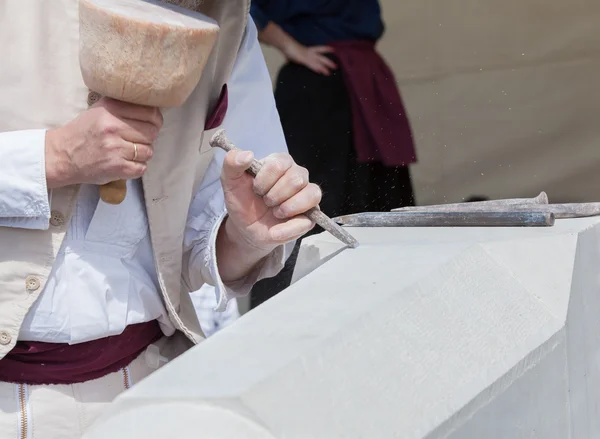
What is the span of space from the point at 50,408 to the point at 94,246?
0.29 m

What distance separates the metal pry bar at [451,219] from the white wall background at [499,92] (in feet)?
7.26

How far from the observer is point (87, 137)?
1.50 m

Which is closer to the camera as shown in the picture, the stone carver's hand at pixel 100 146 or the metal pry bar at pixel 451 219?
the stone carver's hand at pixel 100 146

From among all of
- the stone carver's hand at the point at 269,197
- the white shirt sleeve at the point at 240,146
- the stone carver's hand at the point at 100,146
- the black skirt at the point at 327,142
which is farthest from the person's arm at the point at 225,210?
the black skirt at the point at 327,142

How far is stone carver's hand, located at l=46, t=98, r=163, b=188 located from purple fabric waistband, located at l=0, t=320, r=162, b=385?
0.30 meters

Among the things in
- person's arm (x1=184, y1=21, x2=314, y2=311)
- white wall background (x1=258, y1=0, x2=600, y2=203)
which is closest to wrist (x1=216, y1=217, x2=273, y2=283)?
person's arm (x1=184, y1=21, x2=314, y2=311)

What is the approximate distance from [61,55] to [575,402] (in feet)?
3.44

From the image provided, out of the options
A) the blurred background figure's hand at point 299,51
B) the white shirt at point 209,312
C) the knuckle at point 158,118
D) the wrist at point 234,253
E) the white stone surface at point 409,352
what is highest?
the knuckle at point 158,118

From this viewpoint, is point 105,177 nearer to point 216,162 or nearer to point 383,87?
point 216,162

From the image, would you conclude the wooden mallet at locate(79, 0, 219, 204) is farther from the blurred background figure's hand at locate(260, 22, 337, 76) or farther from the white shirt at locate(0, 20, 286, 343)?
the blurred background figure's hand at locate(260, 22, 337, 76)

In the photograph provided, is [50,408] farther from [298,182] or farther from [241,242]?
[298,182]

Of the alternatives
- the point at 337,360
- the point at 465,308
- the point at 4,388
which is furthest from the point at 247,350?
the point at 4,388

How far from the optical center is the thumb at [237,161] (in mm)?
1566

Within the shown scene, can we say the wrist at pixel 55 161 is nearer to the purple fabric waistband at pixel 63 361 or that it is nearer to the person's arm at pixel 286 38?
the purple fabric waistband at pixel 63 361
